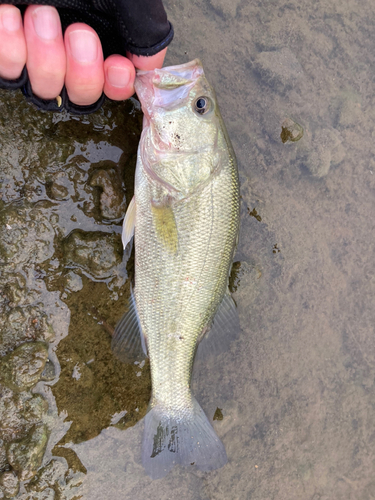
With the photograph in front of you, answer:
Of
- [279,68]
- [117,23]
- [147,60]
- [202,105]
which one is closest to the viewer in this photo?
[117,23]

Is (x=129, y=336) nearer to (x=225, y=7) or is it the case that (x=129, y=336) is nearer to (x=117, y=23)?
(x=117, y=23)

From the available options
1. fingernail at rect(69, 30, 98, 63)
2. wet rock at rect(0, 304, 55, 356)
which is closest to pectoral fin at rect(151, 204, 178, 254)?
fingernail at rect(69, 30, 98, 63)

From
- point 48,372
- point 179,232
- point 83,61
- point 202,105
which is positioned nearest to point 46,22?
point 83,61

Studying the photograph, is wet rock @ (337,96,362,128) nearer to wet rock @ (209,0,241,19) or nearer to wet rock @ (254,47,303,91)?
wet rock @ (254,47,303,91)

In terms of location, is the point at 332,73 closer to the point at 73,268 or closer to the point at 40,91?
the point at 40,91

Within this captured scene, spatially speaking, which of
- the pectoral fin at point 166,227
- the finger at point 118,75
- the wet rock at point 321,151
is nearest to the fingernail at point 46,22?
the finger at point 118,75

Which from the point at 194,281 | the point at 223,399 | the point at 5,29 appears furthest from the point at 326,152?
the point at 5,29
